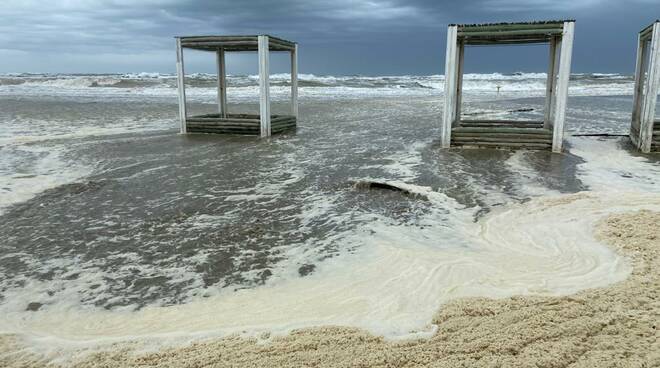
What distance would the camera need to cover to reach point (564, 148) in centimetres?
1089

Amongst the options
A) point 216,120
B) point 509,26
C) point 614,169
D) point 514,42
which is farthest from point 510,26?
point 216,120

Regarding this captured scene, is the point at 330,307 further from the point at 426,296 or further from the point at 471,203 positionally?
the point at 471,203

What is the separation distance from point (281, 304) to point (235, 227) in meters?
2.05

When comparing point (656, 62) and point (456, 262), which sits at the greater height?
point (656, 62)

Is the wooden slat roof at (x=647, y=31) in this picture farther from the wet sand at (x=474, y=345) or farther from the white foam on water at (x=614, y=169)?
the wet sand at (x=474, y=345)

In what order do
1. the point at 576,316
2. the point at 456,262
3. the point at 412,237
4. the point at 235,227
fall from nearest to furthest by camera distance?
the point at 576,316 → the point at 456,262 → the point at 412,237 → the point at 235,227

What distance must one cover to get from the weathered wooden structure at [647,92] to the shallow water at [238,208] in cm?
46

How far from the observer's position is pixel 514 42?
1186 centimetres

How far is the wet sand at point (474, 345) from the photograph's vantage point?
2.86m

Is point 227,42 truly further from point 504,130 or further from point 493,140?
point 504,130

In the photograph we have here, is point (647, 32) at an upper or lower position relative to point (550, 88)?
upper

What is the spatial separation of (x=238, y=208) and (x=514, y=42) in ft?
28.4

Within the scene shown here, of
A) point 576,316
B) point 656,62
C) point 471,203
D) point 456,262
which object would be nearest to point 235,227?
point 456,262

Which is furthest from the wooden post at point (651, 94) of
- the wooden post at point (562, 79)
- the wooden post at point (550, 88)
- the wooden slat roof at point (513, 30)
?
the wooden post at point (550, 88)
